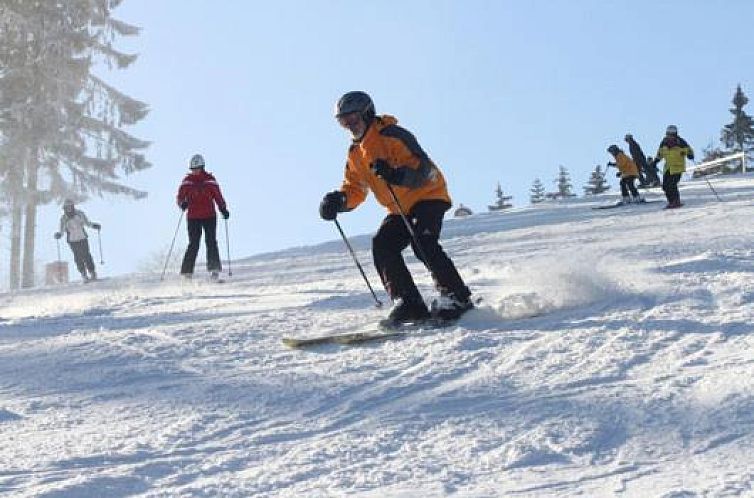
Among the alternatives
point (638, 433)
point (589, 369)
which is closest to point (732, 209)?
point (589, 369)

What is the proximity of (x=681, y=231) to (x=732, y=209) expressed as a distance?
3.48 meters

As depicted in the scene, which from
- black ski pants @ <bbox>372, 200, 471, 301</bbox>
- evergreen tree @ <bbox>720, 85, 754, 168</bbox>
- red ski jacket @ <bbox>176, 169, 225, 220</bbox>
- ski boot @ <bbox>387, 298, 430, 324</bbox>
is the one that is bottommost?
ski boot @ <bbox>387, 298, 430, 324</bbox>

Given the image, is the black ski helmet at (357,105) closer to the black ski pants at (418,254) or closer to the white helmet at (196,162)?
the black ski pants at (418,254)

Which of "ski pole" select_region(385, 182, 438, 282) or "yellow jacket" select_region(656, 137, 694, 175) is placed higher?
"yellow jacket" select_region(656, 137, 694, 175)

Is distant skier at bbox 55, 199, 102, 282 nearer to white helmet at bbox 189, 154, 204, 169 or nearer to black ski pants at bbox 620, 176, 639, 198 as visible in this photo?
white helmet at bbox 189, 154, 204, 169

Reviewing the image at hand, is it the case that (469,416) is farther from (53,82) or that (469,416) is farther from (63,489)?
(53,82)

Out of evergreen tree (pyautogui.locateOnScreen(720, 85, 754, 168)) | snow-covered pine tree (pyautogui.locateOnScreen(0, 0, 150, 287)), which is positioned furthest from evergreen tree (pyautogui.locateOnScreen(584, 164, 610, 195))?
snow-covered pine tree (pyautogui.locateOnScreen(0, 0, 150, 287))

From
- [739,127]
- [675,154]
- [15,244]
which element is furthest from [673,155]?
[739,127]

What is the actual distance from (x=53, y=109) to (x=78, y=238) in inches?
372

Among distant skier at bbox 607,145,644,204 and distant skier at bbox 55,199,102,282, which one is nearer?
distant skier at bbox 55,199,102,282

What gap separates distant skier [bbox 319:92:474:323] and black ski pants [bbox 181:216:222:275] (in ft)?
20.7

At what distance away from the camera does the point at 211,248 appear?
1231cm

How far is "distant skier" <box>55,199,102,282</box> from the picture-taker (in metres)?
17.0

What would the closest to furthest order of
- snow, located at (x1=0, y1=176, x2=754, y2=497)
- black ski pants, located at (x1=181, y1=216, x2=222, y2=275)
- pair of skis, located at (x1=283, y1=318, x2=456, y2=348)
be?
snow, located at (x1=0, y1=176, x2=754, y2=497) → pair of skis, located at (x1=283, y1=318, x2=456, y2=348) → black ski pants, located at (x1=181, y1=216, x2=222, y2=275)
